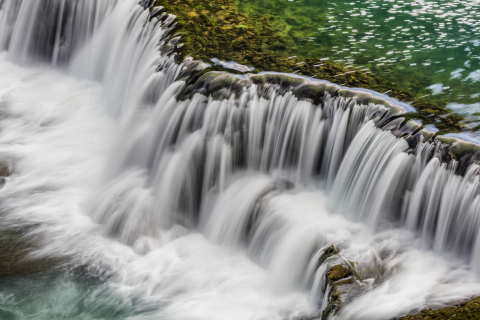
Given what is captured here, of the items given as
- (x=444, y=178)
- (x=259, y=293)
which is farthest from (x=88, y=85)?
(x=444, y=178)

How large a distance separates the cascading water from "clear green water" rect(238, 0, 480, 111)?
1.20 meters

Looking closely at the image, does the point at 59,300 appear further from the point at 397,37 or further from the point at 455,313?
the point at 397,37

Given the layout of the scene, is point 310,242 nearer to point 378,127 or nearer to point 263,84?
point 378,127

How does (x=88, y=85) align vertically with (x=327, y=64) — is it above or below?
below

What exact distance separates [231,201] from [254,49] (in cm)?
242

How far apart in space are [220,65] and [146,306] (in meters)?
3.25

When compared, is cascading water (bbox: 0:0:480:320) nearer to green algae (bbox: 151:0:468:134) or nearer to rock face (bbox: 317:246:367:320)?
rock face (bbox: 317:246:367:320)

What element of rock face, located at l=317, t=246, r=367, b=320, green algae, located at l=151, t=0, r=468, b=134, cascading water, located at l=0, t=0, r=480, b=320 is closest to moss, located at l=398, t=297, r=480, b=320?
cascading water, located at l=0, t=0, r=480, b=320

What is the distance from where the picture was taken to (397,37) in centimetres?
752

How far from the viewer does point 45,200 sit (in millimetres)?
6809

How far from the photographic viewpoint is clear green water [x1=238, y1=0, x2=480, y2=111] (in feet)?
21.4

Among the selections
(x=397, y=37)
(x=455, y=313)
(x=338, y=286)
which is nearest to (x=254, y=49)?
(x=397, y=37)

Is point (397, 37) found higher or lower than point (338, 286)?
higher

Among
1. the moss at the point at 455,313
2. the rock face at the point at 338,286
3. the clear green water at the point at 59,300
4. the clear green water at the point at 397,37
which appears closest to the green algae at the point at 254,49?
the clear green water at the point at 397,37
